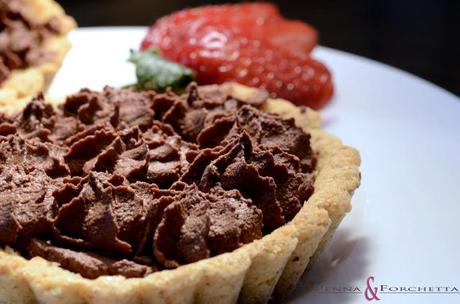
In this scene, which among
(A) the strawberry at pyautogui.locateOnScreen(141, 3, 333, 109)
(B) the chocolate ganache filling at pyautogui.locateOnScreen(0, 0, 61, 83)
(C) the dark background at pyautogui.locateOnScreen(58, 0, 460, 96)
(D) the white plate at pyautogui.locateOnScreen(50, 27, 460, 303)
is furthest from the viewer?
(C) the dark background at pyautogui.locateOnScreen(58, 0, 460, 96)

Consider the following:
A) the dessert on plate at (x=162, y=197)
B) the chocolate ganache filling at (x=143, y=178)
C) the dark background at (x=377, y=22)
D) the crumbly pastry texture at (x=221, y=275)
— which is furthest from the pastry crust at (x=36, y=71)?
the dark background at (x=377, y=22)

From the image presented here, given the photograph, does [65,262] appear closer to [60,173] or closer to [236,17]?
[60,173]

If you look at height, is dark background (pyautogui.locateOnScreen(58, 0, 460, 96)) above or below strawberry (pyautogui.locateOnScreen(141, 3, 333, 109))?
below

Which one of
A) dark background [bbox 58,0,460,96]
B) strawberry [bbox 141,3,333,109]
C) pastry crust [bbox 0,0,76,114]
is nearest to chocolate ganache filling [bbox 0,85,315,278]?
pastry crust [bbox 0,0,76,114]

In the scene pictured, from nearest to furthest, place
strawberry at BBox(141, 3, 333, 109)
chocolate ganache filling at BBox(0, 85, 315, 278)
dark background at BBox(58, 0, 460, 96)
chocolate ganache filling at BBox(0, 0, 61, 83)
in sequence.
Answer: chocolate ganache filling at BBox(0, 85, 315, 278) < chocolate ganache filling at BBox(0, 0, 61, 83) < strawberry at BBox(141, 3, 333, 109) < dark background at BBox(58, 0, 460, 96)

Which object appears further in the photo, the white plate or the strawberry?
the strawberry

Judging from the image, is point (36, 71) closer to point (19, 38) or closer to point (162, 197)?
point (19, 38)

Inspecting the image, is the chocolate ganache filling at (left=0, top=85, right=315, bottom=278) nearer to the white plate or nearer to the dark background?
the white plate

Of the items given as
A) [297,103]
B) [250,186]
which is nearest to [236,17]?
[297,103]
